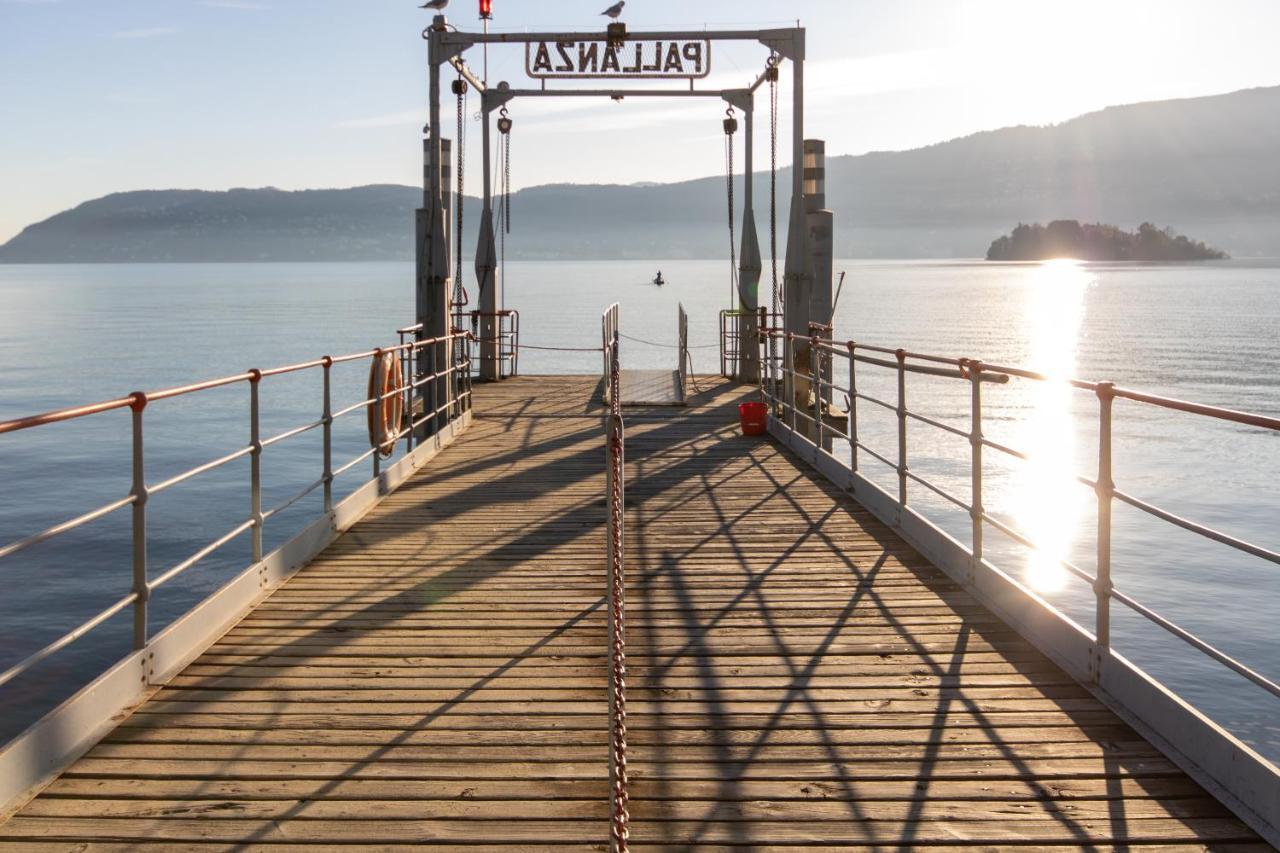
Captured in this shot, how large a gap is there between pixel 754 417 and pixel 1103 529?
997 cm

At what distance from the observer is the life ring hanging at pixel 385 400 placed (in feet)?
34.2

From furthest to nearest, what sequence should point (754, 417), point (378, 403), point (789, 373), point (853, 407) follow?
point (754, 417) → point (789, 373) → point (853, 407) → point (378, 403)

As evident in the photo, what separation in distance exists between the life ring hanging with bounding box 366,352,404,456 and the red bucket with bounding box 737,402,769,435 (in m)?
4.79

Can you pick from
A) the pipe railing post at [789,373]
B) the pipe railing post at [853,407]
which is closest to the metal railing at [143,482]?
the pipe railing post at [853,407]

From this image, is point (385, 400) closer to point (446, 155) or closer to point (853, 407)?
point (853, 407)

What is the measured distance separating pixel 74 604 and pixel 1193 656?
16.2m

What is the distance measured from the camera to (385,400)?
1113cm

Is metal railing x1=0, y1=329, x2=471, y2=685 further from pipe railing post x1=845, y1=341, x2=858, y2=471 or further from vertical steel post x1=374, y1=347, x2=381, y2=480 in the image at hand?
pipe railing post x1=845, y1=341, x2=858, y2=471

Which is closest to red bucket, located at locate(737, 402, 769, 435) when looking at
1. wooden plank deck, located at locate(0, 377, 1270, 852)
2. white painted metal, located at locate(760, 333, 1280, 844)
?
white painted metal, located at locate(760, 333, 1280, 844)

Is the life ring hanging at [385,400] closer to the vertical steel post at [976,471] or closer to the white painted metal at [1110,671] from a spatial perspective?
the white painted metal at [1110,671]

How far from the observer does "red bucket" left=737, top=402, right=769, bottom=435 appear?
1514 cm

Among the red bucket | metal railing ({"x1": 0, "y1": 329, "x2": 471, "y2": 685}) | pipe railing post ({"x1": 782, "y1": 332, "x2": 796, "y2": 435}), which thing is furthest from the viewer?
the red bucket

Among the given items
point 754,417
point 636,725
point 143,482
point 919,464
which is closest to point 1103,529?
point 636,725

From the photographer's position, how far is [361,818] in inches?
163
